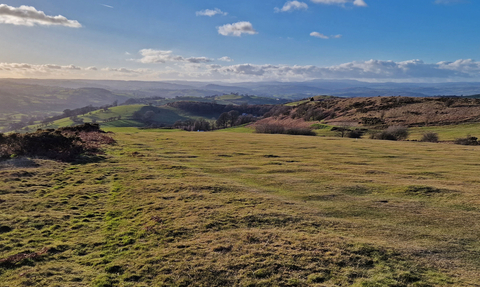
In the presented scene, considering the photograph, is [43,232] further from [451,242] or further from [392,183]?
[392,183]

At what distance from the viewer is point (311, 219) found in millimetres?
15664

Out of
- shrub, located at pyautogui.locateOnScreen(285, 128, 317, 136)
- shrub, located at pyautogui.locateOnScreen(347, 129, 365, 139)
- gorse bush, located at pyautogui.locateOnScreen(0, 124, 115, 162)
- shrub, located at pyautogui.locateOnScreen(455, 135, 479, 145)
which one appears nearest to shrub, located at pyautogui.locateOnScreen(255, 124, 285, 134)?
shrub, located at pyautogui.locateOnScreen(285, 128, 317, 136)

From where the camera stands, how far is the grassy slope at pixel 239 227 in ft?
34.8

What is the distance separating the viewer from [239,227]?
14852mm

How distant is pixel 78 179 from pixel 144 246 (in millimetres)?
15494

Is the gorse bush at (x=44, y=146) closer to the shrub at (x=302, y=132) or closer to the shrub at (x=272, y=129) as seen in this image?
the shrub at (x=302, y=132)

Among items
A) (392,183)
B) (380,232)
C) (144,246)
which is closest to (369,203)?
(380,232)

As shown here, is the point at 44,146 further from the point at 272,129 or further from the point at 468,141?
the point at 272,129

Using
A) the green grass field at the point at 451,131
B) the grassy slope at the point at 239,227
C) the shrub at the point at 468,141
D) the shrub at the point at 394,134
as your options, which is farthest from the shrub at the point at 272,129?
the grassy slope at the point at 239,227

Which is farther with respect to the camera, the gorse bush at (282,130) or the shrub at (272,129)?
the shrub at (272,129)

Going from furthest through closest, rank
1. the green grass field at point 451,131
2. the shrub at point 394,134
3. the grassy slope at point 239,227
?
the shrub at point 394,134 < the green grass field at point 451,131 < the grassy slope at point 239,227

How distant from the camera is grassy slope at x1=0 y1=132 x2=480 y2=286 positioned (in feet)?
34.8

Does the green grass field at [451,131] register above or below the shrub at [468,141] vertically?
above

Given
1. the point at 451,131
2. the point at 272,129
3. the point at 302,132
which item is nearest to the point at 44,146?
the point at 302,132
